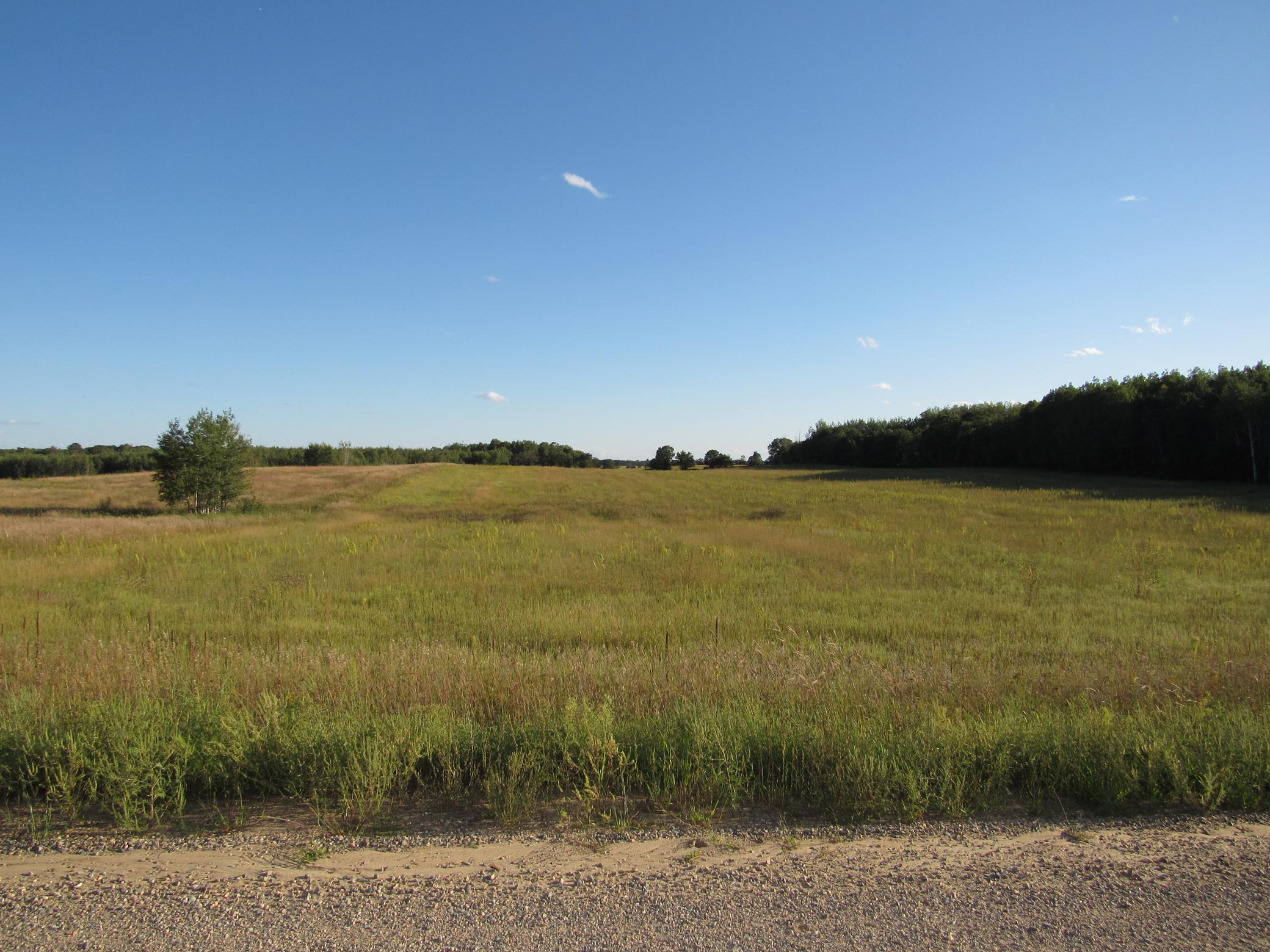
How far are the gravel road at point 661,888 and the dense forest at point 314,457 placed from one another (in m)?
41.4

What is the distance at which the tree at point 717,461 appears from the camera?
134 metres

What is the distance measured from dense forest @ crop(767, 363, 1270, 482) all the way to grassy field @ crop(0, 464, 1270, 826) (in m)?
33.9

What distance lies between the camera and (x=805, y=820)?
388cm

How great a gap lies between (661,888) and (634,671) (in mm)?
3618

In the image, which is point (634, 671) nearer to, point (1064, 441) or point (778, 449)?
point (1064, 441)

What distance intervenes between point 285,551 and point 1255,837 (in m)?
21.9

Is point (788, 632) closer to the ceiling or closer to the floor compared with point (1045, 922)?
closer to the floor

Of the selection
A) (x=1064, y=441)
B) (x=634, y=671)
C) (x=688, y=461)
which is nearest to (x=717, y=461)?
(x=688, y=461)

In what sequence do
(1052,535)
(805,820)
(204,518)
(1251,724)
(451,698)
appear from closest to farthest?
(805,820) → (1251,724) → (451,698) → (1052,535) → (204,518)

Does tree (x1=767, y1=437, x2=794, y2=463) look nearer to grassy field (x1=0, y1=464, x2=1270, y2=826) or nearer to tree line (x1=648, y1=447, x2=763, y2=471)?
tree line (x1=648, y1=447, x2=763, y2=471)

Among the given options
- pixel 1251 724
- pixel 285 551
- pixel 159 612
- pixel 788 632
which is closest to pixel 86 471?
pixel 285 551

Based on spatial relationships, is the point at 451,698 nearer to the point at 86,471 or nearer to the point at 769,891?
the point at 769,891

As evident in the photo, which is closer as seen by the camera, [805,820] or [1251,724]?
[805,820]

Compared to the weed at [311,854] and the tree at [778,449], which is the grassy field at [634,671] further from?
the tree at [778,449]
